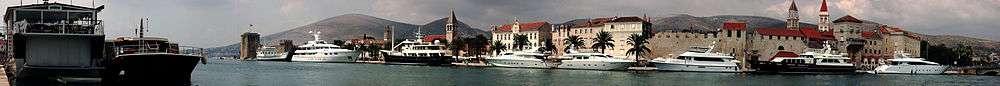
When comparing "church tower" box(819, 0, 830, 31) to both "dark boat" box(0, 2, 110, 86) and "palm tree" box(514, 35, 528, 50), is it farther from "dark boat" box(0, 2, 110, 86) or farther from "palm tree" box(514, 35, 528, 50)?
"dark boat" box(0, 2, 110, 86)

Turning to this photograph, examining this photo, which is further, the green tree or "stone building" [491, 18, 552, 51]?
"stone building" [491, 18, 552, 51]

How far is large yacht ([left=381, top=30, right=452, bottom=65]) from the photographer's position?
132250 millimetres

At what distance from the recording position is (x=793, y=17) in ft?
516

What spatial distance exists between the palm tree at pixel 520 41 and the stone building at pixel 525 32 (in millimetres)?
3149

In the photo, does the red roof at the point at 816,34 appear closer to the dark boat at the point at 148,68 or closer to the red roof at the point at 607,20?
the red roof at the point at 607,20

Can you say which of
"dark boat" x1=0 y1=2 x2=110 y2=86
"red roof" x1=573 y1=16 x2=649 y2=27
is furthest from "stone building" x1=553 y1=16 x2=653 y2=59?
"dark boat" x1=0 y1=2 x2=110 y2=86

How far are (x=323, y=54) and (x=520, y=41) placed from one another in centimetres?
2850

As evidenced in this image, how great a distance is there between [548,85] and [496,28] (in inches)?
3858

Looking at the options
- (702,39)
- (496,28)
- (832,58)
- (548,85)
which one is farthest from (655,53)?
(548,85)

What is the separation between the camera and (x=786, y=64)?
92562mm

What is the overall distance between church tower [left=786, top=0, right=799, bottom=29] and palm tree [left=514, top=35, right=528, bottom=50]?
37.1 meters

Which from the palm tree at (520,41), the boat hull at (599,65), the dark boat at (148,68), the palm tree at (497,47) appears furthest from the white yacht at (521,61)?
the dark boat at (148,68)

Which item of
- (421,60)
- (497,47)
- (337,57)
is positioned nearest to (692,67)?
(421,60)

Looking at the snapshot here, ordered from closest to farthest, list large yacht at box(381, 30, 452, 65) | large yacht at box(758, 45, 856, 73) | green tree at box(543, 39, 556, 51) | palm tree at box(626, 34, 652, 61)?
large yacht at box(758, 45, 856, 73)
palm tree at box(626, 34, 652, 61)
large yacht at box(381, 30, 452, 65)
green tree at box(543, 39, 556, 51)
